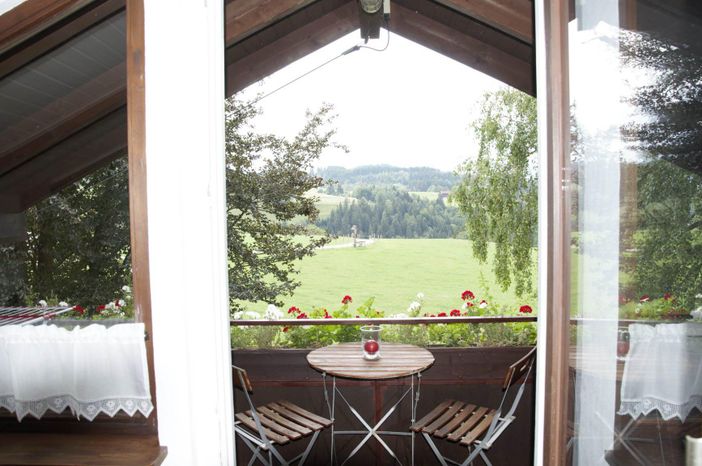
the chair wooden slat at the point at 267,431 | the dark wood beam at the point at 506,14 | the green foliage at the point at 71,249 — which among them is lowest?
the chair wooden slat at the point at 267,431

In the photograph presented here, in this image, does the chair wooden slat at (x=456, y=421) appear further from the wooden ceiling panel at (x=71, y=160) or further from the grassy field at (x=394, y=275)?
the wooden ceiling panel at (x=71, y=160)

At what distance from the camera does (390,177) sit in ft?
17.0

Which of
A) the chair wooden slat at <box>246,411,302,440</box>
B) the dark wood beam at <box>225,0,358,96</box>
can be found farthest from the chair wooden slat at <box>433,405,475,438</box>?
the dark wood beam at <box>225,0,358,96</box>

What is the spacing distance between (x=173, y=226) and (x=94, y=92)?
540 mm

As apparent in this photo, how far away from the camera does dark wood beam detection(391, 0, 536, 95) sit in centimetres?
342

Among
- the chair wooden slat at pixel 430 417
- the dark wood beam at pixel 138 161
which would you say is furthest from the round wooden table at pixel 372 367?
the dark wood beam at pixel 138 161

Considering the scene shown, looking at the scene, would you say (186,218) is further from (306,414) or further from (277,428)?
(306,414)

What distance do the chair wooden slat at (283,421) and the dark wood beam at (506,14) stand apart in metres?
2.67

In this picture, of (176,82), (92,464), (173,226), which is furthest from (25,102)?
(92,464)

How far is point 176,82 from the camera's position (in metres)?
1.70

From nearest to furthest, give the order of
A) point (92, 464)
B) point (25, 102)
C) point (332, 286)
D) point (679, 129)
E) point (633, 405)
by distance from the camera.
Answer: point (679, 129) → point (633, 405) → point (92, 464) → point (25, 102) → point (332, 286)

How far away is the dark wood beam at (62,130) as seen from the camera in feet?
5.58

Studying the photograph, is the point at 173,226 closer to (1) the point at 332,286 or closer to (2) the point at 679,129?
(2) the point at 679,129

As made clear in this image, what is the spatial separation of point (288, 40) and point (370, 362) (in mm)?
2617
